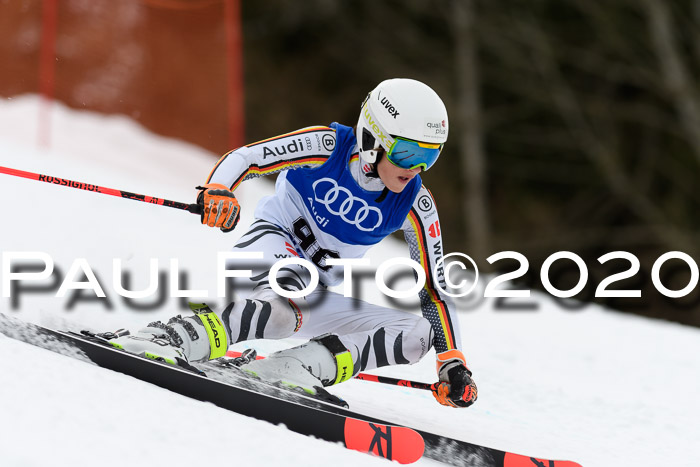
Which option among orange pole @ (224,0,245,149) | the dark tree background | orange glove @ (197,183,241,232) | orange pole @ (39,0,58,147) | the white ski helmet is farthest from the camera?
the dark tree background

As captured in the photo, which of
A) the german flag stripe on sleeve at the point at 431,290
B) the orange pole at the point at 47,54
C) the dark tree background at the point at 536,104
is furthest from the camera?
the dark tree background at the point at 536,104

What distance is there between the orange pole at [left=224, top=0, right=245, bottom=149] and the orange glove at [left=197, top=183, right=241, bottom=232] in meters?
4.77

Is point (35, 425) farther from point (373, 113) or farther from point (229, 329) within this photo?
point (373, 113)

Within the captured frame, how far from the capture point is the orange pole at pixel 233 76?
7.75 metres

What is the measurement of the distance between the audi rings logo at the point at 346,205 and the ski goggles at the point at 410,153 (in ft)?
0.77

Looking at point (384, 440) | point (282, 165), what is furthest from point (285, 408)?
point (282, 165)

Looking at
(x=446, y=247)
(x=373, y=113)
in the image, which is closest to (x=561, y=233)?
(x=446, y=247)

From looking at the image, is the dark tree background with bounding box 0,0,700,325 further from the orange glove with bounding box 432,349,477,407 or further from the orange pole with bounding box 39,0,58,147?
the orange glove with bounding box 432,349,477,407

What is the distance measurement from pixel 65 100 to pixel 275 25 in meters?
9.76

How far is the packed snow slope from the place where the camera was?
91.8 inches

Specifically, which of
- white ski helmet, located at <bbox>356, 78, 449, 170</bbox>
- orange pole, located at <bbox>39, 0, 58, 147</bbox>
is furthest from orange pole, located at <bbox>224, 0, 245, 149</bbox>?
white ski helmet, located at <bbox>356, 78, 449, 170</bbox>

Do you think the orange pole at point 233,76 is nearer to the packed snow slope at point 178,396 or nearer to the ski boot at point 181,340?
the packed snow slope at point 178,396

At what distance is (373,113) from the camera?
3.20 meters

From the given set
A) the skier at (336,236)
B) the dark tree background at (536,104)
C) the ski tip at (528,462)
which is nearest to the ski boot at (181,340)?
the skier at (336,236)
